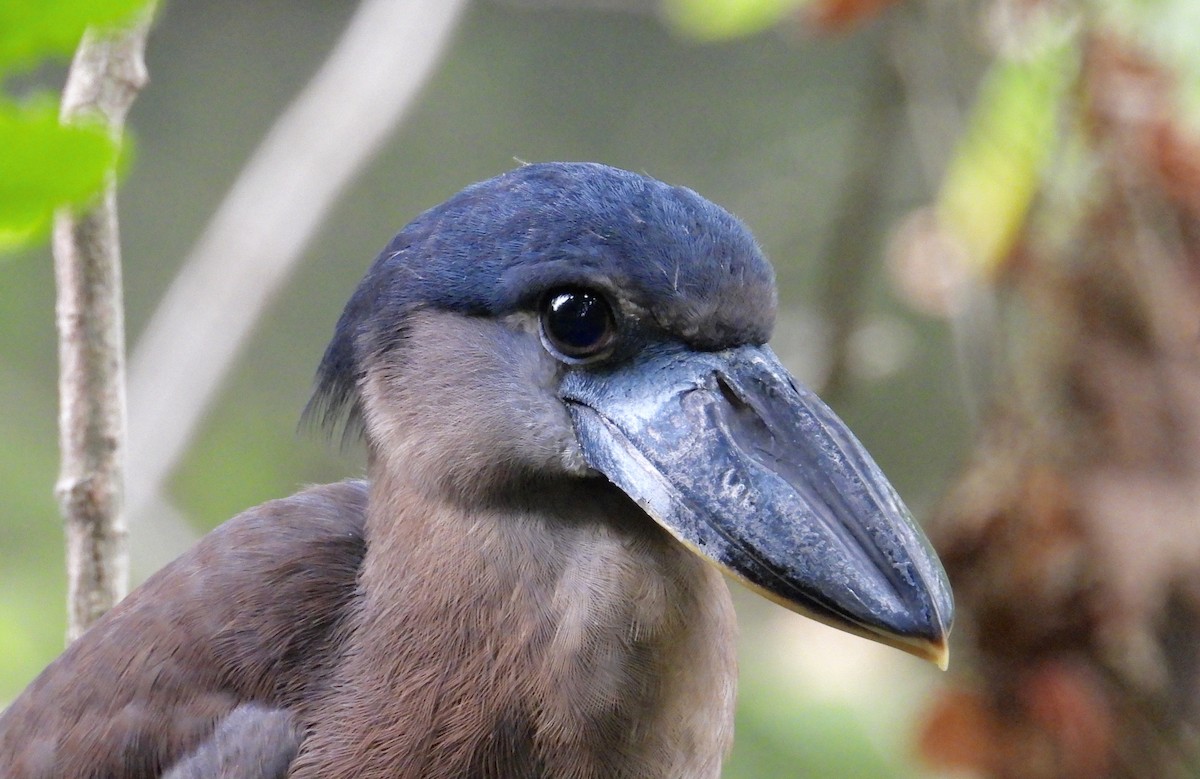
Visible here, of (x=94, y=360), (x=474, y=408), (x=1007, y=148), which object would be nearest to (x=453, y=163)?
(x=1007, y=148)

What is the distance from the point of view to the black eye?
4.69 feet

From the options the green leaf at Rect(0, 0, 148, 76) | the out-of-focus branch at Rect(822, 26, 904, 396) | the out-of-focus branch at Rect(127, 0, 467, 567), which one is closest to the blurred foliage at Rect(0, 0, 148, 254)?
the green leaf at Rect(0, 0, 148, 76)

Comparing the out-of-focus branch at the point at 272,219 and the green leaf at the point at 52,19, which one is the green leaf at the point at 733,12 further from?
the green leaf at the point at 52,19

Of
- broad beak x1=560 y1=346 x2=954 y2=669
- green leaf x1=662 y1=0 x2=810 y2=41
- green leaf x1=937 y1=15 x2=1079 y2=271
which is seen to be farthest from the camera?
green leaf x1=662 y1=0 x2=810 y2=41

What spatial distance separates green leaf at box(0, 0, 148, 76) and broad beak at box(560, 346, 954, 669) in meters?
0.73

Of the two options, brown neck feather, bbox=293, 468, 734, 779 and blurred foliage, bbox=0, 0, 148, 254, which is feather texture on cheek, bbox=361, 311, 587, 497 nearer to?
brown neck feather, bbox=293, 468, 734, 779

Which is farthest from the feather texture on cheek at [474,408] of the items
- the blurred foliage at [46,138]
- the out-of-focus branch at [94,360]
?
the blurred foliage at [46,138]

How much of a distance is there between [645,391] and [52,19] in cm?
78

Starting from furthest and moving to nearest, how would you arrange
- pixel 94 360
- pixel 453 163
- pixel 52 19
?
pixel 453 163 → pixel 94 360 → pixel 52 19

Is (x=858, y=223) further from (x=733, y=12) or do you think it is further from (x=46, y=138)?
(x=46, y=138)

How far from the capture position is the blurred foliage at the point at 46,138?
813 mm

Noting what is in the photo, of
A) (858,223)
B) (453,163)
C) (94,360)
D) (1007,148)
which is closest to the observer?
(94,360)

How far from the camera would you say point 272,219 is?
110 inches

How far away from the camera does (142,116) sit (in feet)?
24.5
